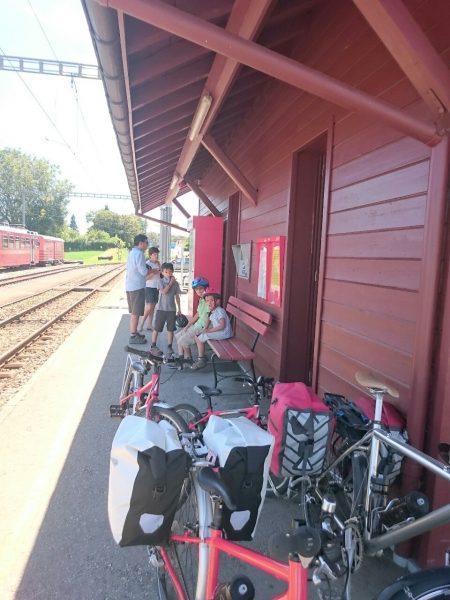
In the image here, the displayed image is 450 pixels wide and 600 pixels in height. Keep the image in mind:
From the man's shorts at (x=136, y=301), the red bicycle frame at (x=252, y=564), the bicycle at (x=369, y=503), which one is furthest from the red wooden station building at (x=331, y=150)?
the man's shorts at (x=136, y=301)

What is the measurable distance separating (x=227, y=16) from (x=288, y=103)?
1533mm

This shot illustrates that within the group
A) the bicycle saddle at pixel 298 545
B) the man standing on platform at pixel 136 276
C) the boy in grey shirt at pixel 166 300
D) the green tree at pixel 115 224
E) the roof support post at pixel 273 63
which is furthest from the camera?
the green tree at pixel 115 224

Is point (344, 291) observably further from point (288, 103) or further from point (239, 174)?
point (239, 174)

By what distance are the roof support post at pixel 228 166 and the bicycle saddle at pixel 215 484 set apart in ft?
15.0

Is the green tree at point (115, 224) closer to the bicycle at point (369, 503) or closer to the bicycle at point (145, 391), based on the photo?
the bicycle at point (145, 391)

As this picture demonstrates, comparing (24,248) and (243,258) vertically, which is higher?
(243,258)

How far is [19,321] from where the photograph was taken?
11492 millimetres

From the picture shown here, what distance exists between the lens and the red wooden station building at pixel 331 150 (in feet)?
7.64

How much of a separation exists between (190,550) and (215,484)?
2.06ft

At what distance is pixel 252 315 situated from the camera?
238 inches

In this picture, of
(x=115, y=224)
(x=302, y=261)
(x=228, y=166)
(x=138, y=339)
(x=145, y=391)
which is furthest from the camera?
(x=115, y=224)

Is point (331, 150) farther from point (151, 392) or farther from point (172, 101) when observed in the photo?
point (151, 392)

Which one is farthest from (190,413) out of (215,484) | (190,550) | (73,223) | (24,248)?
(73,223)

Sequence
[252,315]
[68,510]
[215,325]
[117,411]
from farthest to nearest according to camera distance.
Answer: [215,325]
[252,315]
[117,411]
[68,510]
